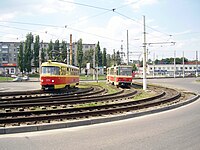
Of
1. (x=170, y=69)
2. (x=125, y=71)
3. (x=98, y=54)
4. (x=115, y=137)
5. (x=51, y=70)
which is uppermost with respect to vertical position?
(x=98, y=54)

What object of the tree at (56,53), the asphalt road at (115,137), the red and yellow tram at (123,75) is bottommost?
the asphalt road at (115,137)

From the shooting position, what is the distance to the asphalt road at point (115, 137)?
19.5ft

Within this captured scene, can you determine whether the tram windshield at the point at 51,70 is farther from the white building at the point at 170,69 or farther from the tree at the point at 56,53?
the white building at the point at 170,69

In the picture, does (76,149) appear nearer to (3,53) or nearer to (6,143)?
(6,143)

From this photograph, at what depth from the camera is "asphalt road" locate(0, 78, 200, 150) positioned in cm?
593

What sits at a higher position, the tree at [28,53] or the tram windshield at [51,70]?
the tree at [28,53]

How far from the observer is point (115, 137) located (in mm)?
6820

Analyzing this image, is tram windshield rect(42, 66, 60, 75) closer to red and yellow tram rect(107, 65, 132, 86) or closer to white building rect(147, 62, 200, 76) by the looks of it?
red and yellow tram rect(107, 65, 132, 86)

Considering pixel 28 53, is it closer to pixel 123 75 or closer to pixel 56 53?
pixel 56 53

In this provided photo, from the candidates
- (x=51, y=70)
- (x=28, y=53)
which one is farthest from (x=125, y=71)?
(x=28, y=53)

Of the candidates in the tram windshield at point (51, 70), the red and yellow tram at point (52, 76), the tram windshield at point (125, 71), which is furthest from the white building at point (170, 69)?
the tram windshield at point (51, 70)

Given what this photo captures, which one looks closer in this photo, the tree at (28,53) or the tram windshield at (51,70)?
the tram windshield at (51,70)

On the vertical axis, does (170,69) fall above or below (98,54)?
below

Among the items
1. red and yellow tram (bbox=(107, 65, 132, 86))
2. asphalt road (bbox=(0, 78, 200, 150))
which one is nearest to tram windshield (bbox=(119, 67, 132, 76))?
red and yellow tram (bbox=(107, 65, 132, 86))
